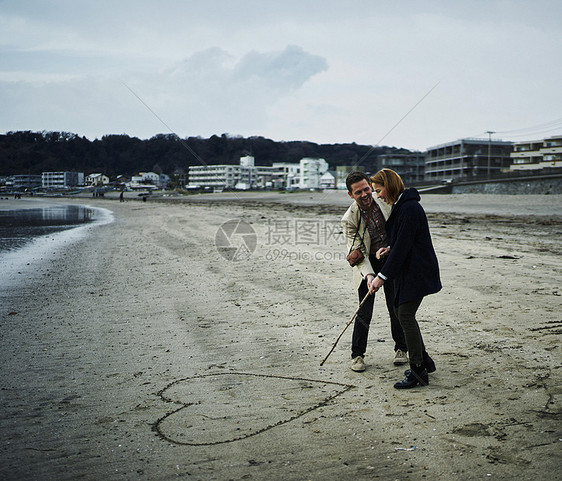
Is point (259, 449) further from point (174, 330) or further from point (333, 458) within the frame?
point (174, 330)

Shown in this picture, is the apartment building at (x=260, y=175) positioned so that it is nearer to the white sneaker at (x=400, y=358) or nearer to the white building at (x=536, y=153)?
the white building at (x=536, y=153)

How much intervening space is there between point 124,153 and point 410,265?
174 meters

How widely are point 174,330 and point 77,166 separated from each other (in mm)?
189889

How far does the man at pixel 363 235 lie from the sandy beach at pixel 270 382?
37 cm

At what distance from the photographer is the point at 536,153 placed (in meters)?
79.8

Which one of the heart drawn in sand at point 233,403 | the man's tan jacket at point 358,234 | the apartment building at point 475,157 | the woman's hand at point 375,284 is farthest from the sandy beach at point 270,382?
the apartment building at point 475,157

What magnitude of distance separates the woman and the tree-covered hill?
140 m

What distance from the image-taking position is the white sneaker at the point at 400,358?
4.54 metres

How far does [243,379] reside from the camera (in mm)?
4340

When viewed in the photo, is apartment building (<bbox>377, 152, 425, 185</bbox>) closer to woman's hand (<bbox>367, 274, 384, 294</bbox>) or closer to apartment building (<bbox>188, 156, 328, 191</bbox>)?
apartment building (<bbox>188, 156, 328, 191</bbox>)

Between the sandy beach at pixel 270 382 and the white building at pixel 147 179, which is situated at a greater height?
the white building at pixel 147 179

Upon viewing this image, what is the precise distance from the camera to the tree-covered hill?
499 feet

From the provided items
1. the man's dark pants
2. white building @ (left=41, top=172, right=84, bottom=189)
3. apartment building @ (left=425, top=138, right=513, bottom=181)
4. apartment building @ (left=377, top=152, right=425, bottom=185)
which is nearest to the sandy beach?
the man's dark pants

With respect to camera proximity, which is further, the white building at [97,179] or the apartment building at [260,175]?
the white building at [97,179]
